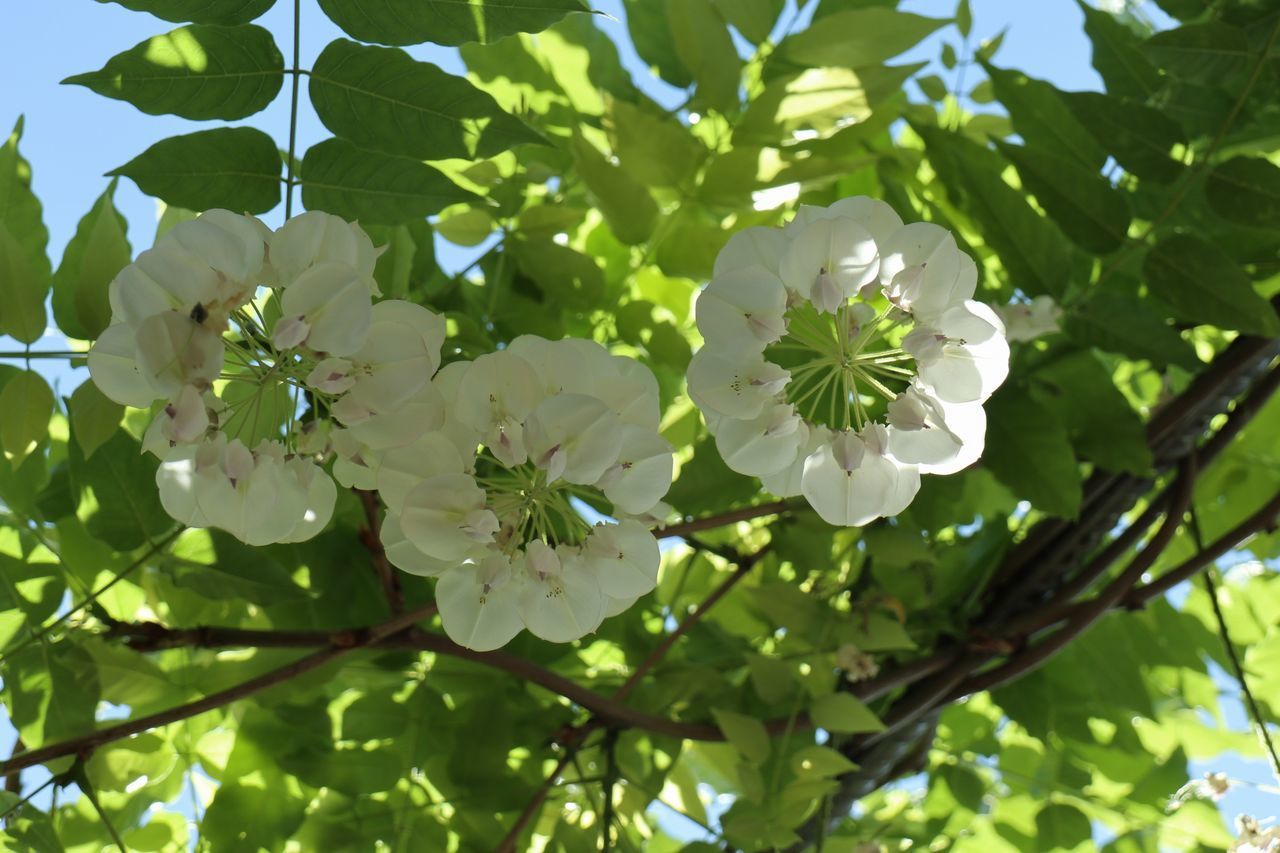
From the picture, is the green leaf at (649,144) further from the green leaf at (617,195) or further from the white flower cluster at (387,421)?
the white flower cluster at (387,421)

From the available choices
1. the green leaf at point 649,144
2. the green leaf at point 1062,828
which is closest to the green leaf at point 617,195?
the green leaf at point 649,144

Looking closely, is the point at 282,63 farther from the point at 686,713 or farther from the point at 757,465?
the point at 686,713

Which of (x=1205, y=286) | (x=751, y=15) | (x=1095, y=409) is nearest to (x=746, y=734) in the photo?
(x=1095, y=409)

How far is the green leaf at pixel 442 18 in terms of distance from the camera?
68 cm

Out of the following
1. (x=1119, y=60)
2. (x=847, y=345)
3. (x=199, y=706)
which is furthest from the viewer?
(x=1119, y=60)

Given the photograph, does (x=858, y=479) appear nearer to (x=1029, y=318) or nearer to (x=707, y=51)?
(x=1029, y=318)

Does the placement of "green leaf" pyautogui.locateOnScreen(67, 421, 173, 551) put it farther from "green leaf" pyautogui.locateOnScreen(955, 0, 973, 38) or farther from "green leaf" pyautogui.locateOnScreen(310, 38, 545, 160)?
"green leaf" pyautogui.locateOnScreen(955, 0, 973, 38)

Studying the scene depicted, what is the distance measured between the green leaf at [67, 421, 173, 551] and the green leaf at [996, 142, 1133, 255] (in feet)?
2.32

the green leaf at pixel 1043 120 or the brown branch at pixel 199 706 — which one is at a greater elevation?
the green leaf at pixel 1043 120

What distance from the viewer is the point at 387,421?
551mm

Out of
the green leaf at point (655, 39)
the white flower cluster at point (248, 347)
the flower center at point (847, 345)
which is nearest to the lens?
the white flower cluster at point (248, 347)

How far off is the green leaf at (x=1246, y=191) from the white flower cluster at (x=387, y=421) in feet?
1.94

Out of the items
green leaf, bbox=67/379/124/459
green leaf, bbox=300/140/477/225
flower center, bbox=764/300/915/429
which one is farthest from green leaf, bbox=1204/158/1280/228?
green leaf, bbox=67/379/124/459

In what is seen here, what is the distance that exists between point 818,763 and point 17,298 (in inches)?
27.0
